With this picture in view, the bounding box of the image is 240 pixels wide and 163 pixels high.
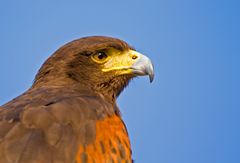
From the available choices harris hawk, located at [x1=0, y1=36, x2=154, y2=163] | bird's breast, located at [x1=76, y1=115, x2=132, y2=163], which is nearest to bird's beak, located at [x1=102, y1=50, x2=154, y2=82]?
harris hawk, located at [x1=0, y1=36, x2=154, y2=163]

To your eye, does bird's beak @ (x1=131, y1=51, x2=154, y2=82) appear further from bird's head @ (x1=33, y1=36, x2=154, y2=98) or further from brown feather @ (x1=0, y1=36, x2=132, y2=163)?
brown feather @ (x1=0, y1=36, x2=132, y2=163)

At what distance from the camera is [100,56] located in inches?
341

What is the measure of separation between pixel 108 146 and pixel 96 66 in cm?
190

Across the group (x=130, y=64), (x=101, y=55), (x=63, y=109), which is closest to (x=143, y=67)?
(x=130, y=64)

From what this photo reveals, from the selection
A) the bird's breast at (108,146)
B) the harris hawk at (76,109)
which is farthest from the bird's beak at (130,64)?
the bird's breast at (108,146)

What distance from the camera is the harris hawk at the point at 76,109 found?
6438 mm

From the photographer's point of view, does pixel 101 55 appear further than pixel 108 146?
Yes

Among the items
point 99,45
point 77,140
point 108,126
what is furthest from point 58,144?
point 99,45

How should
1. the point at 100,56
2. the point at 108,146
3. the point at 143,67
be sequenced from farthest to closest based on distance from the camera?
1. the point at 100,56
2. the point at 143,67
3. the point at 108,146

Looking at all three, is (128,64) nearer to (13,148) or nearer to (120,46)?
(120,46)

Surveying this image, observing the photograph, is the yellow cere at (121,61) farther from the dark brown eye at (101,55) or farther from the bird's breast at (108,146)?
the bird's breast at (108,146)

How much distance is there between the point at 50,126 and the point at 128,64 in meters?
2.30

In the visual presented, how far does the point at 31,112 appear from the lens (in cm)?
684

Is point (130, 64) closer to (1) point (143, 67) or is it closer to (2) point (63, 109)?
(1) point (143, 67)
